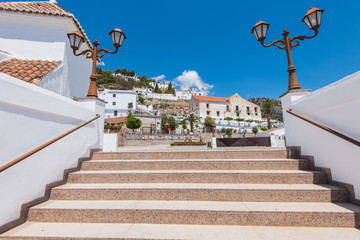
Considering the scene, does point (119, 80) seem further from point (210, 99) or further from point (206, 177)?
point (206, 177)

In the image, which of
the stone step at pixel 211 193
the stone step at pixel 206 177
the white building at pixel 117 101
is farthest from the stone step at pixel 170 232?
the white building at pixel 117 101

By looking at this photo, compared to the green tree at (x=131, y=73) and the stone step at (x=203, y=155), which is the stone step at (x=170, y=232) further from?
the green tree at (x=131, y=73)

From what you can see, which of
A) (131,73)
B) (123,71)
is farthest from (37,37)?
(123,71)

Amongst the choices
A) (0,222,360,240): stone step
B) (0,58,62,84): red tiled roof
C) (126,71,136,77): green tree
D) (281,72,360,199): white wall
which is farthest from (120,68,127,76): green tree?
(0,222,360,240): stone step

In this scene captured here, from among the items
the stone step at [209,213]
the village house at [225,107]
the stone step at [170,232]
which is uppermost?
the village house at [225,107]

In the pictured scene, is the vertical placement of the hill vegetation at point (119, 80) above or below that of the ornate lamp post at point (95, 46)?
above

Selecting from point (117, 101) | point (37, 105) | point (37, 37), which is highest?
point (117, 101)

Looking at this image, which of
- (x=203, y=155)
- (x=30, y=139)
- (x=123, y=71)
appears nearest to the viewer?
(x=30, y=139)

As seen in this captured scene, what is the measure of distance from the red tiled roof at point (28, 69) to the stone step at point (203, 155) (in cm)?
284

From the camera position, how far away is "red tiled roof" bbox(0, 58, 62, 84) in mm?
4223

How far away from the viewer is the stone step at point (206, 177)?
9.61 feet

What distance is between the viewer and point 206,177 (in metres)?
3.07

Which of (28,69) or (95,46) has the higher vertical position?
(95,46)

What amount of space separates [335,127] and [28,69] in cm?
794
